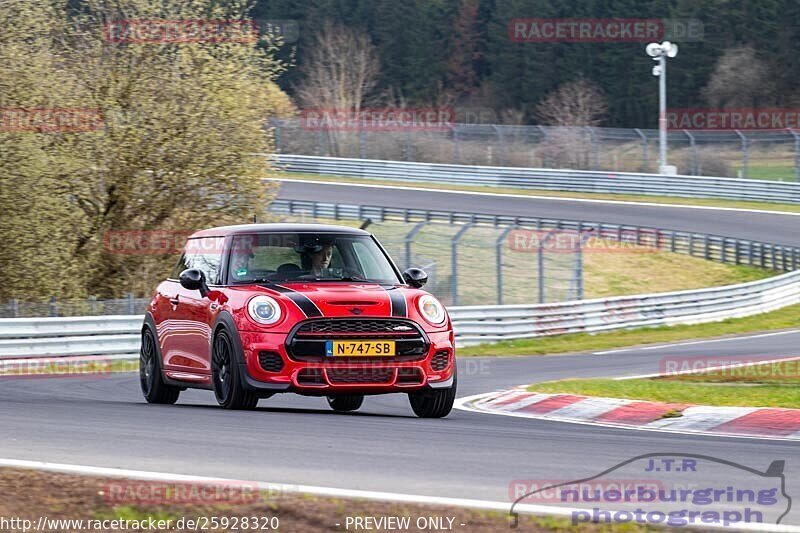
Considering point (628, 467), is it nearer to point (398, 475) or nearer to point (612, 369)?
point (398, 475)

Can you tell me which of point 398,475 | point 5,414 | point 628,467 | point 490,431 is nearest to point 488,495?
point 398,475

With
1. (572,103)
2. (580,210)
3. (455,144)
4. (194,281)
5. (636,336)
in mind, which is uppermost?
(572,103)

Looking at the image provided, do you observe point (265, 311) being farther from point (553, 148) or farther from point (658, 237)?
point (553, 148)

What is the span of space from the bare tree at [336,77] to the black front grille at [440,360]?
53.1 meters

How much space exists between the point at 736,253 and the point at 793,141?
12.7 m

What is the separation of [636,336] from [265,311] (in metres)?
18.6

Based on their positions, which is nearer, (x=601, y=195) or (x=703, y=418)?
(x=703, y=418)

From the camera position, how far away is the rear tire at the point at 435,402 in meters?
10.6

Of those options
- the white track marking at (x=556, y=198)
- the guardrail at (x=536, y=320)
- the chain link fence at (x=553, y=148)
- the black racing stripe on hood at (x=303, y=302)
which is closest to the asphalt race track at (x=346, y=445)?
the black racing stripe on hood at (x=303, y=302)

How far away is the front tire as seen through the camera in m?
10.3

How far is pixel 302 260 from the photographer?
434 inches
